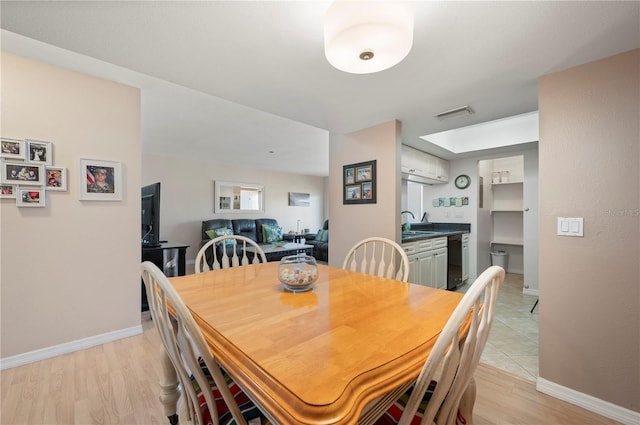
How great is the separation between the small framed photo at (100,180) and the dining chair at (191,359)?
6.23 feet

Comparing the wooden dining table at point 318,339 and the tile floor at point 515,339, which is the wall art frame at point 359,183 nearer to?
the wooden dining table at point 318,339

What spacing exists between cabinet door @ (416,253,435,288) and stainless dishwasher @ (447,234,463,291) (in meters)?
0.57

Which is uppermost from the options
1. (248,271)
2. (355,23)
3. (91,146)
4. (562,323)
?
(355,23)

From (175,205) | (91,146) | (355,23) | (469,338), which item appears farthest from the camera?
(175,205)

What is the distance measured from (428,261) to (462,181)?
1820mm

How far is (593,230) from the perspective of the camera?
1.56 meters

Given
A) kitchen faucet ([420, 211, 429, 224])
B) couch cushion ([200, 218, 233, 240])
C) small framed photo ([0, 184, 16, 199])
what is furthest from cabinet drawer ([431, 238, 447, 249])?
couch cushion ([200, 218, 233, 240])

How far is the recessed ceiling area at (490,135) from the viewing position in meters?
3.34

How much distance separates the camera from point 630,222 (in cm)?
146

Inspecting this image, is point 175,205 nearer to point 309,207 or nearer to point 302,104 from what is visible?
point 309,207

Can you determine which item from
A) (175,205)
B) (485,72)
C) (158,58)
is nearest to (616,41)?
(485,72)

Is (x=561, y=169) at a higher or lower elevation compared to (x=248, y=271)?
higher

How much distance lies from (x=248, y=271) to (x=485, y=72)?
6.71 ft

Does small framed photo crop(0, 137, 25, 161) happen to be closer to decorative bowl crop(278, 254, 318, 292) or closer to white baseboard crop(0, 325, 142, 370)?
white baseboard crop(0, 325, 142, 370)
